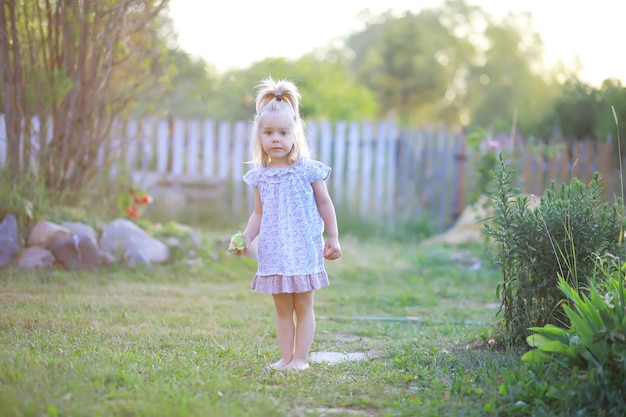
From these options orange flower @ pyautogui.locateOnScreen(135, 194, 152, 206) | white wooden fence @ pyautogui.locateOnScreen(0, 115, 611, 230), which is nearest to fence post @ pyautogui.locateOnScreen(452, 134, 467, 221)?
white wooden fence @ pyautogui.locateOnScreen(0, 115, 611, 230)

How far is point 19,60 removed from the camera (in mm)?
5977

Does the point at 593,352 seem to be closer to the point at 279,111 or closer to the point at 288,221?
the point at 288,221

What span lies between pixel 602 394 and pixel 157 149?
897 cm

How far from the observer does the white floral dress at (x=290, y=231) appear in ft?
11.6

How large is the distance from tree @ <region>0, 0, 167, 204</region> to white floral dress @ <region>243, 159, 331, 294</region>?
3.25m

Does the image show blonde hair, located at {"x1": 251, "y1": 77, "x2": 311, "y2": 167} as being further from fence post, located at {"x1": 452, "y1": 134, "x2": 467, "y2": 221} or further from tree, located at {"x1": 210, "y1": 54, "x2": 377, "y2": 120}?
tree, located at {"x1": 210, "y1": 54, "x2": 377, "y2": 120}

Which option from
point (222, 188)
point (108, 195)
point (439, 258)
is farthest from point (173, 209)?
point (439, 258)

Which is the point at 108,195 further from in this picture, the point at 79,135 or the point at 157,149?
the point at 157,149

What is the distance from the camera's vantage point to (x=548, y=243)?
3.67 meters

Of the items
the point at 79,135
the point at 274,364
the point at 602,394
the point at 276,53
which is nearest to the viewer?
the point at 602,394

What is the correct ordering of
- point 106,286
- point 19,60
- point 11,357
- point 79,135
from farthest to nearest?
point 79,135
point 19,60
point 106,286
point 11,357

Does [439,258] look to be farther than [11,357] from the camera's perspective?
Yes

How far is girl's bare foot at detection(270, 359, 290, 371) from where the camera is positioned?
11.4 feet

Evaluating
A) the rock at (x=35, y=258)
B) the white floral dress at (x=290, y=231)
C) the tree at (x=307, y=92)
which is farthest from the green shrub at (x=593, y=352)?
the tree at (x=307, y=92)
